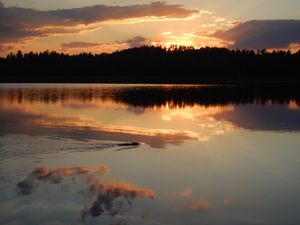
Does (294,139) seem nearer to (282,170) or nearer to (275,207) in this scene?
(282,170)

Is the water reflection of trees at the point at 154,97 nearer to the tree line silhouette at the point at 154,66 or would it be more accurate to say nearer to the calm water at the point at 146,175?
the calm water at the point at 146,175

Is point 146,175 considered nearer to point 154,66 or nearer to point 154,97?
point 154,97

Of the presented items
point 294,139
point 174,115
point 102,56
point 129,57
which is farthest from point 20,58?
point 294,139

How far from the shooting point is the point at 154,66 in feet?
444

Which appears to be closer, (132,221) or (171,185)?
(132,221)

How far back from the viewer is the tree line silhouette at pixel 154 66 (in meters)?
127

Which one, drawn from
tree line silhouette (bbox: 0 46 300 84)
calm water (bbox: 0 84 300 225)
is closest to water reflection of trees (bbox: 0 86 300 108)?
calm water (bbox: 0 84 300 225)

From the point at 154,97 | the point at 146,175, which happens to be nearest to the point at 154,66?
the point at 154,97

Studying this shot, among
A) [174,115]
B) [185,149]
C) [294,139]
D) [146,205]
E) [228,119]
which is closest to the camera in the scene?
[146,205]

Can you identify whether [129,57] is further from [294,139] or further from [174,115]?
[294,139]

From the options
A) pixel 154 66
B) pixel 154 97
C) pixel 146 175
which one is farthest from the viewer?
pixel 154 66

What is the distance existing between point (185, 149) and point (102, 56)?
133316 mm

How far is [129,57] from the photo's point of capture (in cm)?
13950

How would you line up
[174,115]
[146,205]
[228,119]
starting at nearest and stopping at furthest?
[146,205], [228,119], [174,115]
